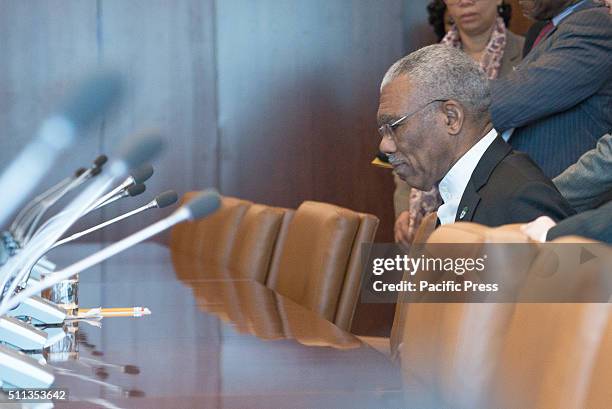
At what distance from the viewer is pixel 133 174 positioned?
207 centimetres

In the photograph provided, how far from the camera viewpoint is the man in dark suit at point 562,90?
10.0 feet

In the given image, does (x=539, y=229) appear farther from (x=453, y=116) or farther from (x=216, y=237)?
(x=216, y=237)

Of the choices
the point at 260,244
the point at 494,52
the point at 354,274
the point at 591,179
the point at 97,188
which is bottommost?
the point at 260,244

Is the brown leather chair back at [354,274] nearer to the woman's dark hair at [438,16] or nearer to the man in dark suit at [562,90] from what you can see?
the man in dark suit at [562,90]

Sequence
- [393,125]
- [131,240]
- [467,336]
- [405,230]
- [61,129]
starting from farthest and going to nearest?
[405,230], [393,125], [467,336], [131,240], [61,129]

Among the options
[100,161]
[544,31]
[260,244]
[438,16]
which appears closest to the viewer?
[100,161]

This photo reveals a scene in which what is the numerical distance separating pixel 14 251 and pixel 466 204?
1096mm

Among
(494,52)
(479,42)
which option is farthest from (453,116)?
(479,42)

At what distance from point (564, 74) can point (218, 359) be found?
155 cm

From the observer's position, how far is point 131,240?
1.28m

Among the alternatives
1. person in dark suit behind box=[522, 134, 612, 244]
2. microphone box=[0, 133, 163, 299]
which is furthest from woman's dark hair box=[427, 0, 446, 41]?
microphone box=[0, 133, 163, 299]

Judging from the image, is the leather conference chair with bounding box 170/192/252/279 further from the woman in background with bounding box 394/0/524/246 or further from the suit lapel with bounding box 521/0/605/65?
the suit lapel with bounding box 521/0/605/65

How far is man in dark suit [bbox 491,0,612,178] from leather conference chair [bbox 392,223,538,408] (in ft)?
4.57

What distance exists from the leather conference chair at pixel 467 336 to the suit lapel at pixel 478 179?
49cm
